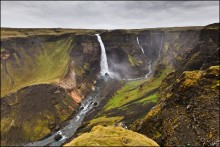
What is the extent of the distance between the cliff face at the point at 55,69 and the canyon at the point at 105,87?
330 mm

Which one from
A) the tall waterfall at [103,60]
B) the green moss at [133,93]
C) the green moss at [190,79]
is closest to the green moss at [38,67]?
the tall waterfall at [103,60]

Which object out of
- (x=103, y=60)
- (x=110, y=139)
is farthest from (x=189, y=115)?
(x=103, y=60)

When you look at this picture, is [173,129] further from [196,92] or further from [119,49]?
[119,49]

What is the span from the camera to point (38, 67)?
13412 cm

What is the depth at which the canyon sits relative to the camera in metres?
30.8

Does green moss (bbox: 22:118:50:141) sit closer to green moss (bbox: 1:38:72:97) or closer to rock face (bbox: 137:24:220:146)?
green moss (bbox: 1:38:72:97)

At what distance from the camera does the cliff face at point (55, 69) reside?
310 ft

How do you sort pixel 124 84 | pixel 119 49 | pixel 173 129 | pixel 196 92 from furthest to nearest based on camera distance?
pixel 119 49 < pixel 124 84 < pixel 196 92 < pixel 173 129

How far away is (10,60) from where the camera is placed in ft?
431

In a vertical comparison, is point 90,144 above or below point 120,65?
above

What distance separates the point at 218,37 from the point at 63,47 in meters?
94.0

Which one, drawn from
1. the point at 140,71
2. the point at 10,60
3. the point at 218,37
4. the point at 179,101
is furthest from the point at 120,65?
the point at 179,101

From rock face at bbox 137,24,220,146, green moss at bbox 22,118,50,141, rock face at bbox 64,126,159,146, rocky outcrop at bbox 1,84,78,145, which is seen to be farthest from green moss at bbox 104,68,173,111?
rock face at bbox 64,126,159,146

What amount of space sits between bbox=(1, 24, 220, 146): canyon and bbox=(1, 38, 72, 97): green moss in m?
0.32
